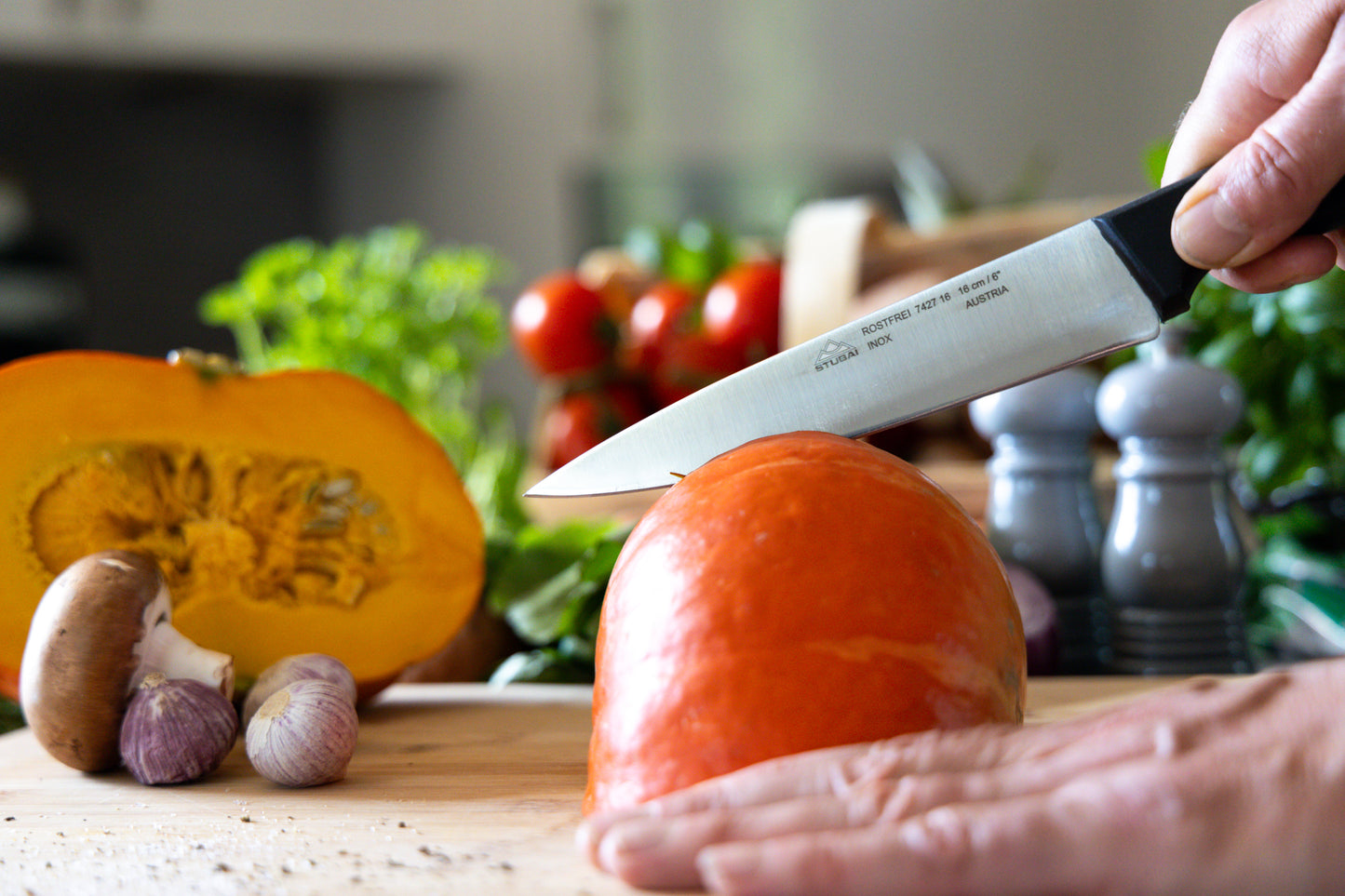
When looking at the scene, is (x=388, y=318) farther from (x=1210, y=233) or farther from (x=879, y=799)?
(x=879, y=799)

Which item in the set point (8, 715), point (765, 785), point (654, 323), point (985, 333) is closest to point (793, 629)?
point (765, 785)

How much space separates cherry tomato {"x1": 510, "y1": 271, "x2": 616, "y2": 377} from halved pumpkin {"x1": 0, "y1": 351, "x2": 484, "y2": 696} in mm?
1078

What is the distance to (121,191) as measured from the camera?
3.70 meters

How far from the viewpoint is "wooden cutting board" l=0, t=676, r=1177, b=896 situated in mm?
657

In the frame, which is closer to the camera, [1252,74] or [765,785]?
[765,785]

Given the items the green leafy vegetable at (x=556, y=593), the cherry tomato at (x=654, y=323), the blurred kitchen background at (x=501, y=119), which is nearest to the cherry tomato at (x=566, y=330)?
the cherry tomato at (x=654, y=323)

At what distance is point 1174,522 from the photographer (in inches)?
41.6

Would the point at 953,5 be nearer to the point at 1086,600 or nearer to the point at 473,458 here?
the point at 473,458

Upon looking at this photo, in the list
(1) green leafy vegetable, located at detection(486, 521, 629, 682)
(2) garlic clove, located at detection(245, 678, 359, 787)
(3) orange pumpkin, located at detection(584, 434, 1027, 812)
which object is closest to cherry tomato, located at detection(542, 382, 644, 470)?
(1) green leafy vegetable, located at detection(486, 521, 629, 682)

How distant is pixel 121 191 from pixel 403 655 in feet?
10.6

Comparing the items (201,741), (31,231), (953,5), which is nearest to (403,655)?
→ (201,741)

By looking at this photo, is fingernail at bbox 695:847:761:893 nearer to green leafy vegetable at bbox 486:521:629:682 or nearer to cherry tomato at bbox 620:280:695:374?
green leafy vegetable at bbox 486:521:629:682

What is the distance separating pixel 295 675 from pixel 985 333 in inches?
22.7

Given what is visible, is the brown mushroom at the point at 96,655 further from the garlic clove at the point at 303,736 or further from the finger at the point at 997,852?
the finger at the point at 997,852
